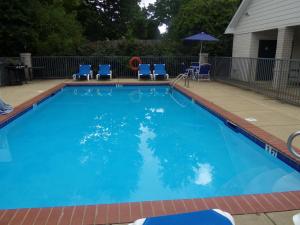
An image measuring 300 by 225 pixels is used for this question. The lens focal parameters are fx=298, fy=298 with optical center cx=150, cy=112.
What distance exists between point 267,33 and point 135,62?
6.44 meters

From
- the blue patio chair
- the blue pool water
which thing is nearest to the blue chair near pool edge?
the blue pool water

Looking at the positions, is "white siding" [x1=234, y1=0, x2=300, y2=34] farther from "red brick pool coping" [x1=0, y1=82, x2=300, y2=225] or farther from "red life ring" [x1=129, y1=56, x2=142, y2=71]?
"red brick pool coping" [x1=0, y1=82, x2=300, y2=225]

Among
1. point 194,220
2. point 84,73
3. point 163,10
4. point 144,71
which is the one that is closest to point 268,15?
point 144,71

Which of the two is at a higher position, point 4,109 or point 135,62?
point 135,62

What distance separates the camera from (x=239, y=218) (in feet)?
9.27

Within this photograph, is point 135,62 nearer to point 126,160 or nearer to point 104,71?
point 104,71

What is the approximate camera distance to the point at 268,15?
38.4ft

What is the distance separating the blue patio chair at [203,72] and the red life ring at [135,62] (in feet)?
9.94

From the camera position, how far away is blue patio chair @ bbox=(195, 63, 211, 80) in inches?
555

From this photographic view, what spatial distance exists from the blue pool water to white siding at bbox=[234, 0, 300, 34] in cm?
506

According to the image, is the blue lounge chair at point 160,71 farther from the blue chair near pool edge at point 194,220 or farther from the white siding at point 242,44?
the blue chair near pool edge at point 194,220

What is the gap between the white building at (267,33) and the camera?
32.9 ft

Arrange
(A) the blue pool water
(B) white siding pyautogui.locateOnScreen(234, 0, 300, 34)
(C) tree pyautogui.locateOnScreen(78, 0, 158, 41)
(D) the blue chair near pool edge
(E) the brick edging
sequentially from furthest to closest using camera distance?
(C) tree pyautogui.locateOnScreen(78, 0, 158, 41) → (B) white siding pyautogui.locateOnScreen(234, 0, 300, 34) → (A) the blue pool water → (E) the brick edging → (D) the blue chair near pool edge

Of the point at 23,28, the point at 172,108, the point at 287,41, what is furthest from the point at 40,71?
the point at 287,41
